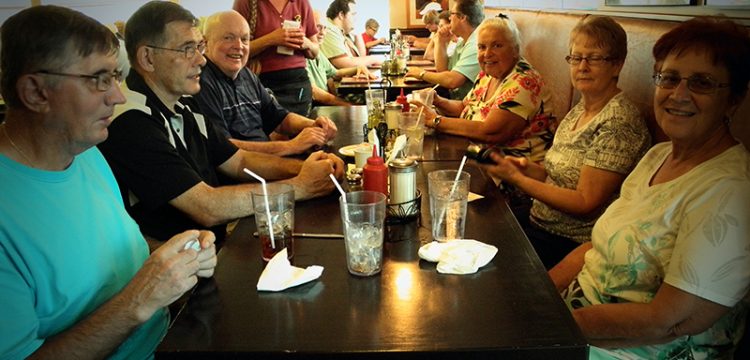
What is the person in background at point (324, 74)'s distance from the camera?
5207 mm

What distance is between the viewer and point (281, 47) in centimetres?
399

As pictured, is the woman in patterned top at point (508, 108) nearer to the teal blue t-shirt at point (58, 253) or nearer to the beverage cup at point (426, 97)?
the beverage cup at point (426, 97)

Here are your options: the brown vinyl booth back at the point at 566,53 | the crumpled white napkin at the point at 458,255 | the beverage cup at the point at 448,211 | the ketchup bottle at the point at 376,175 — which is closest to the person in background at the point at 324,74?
the brown vinyl booth back at the point at 566,53

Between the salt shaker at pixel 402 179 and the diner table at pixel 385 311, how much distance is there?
0.11 metres

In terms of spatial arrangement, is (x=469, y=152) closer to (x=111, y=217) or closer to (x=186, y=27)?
(x=186, y=27)

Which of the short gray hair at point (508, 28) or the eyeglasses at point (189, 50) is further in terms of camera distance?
the short gray hair at point (508, 28)

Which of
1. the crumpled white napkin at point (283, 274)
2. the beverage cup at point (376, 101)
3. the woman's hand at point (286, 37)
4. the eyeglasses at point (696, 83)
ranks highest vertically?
the woman's hand at point (286, 37)

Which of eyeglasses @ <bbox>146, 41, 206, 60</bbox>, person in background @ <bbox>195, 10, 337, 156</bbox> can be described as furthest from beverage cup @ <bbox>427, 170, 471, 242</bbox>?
person in background @ <bbox>195, 10, 337, 156</bbox>

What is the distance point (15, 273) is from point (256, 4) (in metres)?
3.28

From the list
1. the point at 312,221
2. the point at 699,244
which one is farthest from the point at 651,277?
the point at 312,221

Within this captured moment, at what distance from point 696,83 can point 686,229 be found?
375 millimetres

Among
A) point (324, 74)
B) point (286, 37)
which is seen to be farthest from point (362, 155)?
point (324, 74)

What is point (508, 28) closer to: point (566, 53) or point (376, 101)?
point (566, 53)

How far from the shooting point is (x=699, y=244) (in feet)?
3.96
